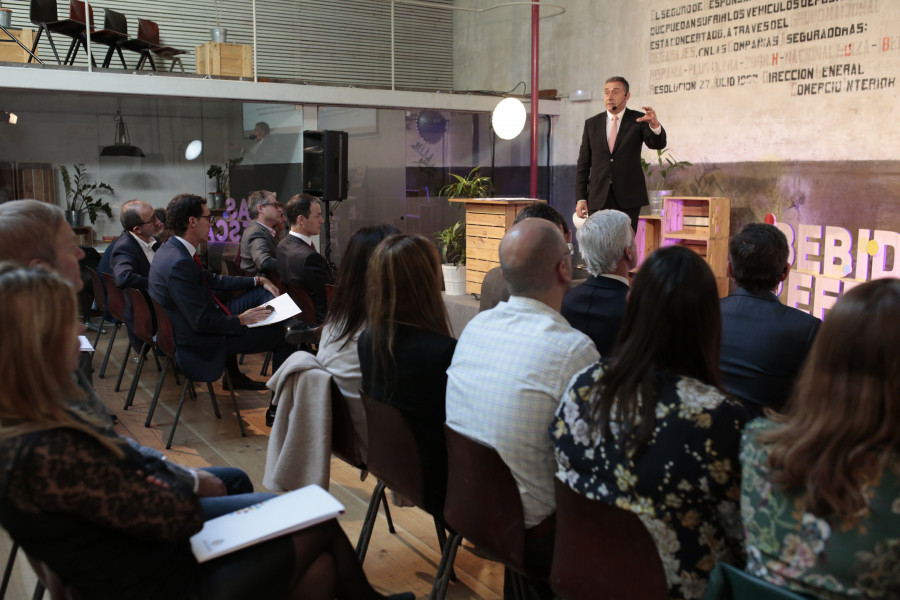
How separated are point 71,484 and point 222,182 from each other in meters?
7.45

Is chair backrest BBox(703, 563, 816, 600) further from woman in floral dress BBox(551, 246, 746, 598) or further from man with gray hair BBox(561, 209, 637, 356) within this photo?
man with gray hair BBox(561, 209, 637, 356)

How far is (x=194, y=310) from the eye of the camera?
430 centimetres

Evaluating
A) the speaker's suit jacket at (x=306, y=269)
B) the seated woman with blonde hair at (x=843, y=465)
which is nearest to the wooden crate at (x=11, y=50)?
the speaker's suit jacket at (x=306, y=269)

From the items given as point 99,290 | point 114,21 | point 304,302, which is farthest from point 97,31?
point 304,302

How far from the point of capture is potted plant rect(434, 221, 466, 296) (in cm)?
596

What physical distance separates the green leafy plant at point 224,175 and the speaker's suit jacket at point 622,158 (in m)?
4.17

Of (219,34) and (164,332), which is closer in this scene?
(164,332)

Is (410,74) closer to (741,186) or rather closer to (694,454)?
(741,186)

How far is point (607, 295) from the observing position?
2871 millimetres

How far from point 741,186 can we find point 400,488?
6207 mm

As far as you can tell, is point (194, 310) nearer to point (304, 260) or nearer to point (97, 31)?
point (304, 260)

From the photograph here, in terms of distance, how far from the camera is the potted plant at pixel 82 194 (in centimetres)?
820

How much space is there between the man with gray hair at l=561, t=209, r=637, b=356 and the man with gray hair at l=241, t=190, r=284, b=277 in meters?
3.46

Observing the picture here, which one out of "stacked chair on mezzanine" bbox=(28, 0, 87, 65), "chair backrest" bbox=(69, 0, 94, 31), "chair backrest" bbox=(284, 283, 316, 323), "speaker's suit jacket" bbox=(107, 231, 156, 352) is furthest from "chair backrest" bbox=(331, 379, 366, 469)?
"chair backrest" bbox=(69, 0, 94, 31)
